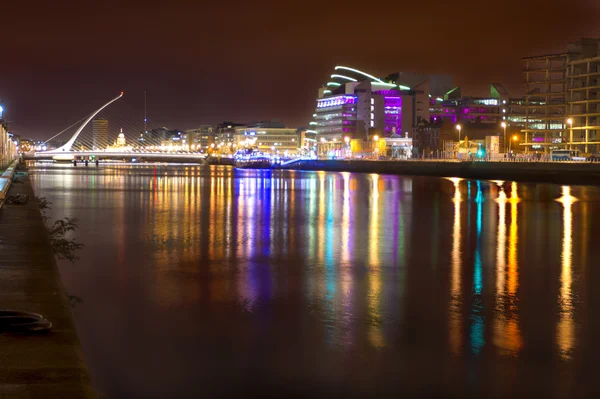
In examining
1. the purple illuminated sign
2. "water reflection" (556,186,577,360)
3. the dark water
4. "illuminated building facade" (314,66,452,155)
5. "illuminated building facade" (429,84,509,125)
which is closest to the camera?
the dark water

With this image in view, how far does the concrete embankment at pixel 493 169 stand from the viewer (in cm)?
5641

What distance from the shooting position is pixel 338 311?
10.8 meters

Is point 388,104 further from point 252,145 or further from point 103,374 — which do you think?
point 103,374

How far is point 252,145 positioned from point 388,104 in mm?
39827

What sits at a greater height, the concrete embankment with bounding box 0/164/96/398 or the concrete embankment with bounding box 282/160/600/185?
the concrete embankment with bounding box 282/160/600/185

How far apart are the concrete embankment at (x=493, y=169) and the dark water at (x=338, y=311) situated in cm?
3643

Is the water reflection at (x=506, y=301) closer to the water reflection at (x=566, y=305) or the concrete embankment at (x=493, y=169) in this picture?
the water reflection at (x=566, y=305)

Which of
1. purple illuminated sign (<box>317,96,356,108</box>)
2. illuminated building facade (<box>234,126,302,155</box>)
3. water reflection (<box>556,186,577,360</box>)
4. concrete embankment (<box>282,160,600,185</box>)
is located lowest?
water reflection (<box>556,186,577,360</box>)

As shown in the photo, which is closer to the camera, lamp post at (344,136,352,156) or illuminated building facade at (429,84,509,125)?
lamp post at (344,136,352,156)

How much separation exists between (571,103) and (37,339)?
82.6 meters

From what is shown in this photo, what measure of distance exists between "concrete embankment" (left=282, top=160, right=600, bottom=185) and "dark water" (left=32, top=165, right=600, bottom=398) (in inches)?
1434

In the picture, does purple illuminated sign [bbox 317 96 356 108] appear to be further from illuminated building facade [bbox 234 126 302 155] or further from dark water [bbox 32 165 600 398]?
dark water [bbox 32 165 600 398]

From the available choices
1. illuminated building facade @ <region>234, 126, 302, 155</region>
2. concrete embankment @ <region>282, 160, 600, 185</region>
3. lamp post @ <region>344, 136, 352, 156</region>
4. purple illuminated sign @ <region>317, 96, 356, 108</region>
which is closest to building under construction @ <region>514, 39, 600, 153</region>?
concrete embankment @ <region>282, 160, 600, 185</region>

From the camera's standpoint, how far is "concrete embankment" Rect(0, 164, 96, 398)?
535cm
